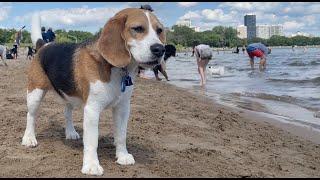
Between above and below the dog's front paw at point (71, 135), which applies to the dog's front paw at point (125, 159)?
below

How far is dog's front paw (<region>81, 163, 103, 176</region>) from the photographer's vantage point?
4.66 metres

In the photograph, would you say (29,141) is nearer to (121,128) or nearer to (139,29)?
(121,128)

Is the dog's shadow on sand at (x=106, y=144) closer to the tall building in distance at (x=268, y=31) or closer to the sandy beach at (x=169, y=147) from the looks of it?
the sandy beach at (x=169, y=147)

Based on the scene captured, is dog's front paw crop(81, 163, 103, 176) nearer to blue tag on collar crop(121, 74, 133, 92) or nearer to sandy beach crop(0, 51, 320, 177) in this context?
sandy beach crop(0, 51, 320, 177)

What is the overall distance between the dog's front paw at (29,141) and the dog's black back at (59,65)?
2.58 feet

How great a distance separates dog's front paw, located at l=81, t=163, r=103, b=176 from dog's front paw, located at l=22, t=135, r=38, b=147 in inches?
55.5

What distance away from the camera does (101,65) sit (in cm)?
475

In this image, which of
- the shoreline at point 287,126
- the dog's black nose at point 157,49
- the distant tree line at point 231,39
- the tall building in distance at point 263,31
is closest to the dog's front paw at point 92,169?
the dog's black nose at point 157,49

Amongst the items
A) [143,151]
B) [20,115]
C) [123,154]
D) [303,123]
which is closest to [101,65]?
[123,154]

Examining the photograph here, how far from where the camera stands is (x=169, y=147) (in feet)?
20.2

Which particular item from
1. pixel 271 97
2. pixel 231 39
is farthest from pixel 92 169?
pixel 231 39

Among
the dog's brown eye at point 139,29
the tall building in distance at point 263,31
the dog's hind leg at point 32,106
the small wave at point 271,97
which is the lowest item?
the small wave at point 271,97

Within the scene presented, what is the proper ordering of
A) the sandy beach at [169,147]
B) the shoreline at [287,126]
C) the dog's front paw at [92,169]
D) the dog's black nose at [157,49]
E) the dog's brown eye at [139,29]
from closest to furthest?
the dog's black nose at [157,49], the dog's brown eye at [139,29], the dog's front paw at [92,169], the sandy beach at [169,147], the shoreline at [287,126]

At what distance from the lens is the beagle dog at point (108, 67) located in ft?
14.7
